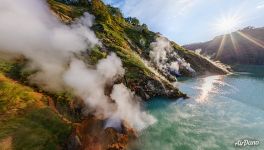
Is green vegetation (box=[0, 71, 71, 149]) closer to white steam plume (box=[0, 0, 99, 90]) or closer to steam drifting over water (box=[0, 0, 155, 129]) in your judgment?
steam drifting over water (box=[0, 0, 155, 129])

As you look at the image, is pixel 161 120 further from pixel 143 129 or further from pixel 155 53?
pixel 155 53

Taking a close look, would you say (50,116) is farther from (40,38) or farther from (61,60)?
(40,38)

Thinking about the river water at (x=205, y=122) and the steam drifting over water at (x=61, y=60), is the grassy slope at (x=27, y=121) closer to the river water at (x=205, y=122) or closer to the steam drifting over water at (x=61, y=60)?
the steam drifting over water at (x=61, y=60)

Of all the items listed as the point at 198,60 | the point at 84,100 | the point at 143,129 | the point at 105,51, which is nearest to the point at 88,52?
the point at 105,51

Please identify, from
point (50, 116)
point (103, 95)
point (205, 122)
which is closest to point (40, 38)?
point (103, 95)

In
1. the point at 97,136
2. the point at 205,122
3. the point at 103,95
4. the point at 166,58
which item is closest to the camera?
the point at 97,136

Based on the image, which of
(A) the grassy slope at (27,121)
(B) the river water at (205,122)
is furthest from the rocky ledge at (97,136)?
(B) the river water at (205,122)

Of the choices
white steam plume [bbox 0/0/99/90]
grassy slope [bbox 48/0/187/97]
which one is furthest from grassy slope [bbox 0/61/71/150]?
grassy slope [bbox 48/0/187/97]
